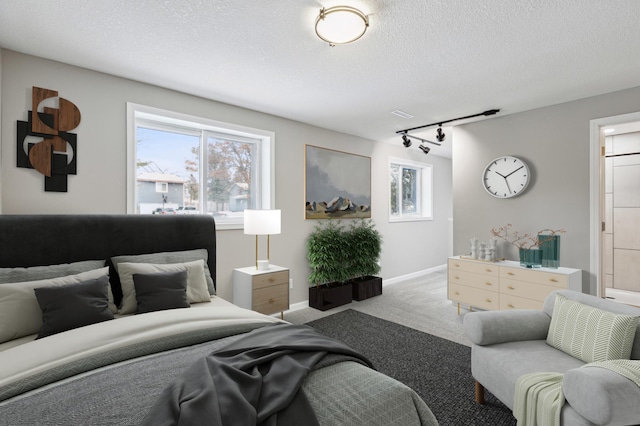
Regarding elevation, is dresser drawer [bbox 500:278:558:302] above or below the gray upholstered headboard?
below

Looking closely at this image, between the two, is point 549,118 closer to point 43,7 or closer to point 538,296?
point 538,296

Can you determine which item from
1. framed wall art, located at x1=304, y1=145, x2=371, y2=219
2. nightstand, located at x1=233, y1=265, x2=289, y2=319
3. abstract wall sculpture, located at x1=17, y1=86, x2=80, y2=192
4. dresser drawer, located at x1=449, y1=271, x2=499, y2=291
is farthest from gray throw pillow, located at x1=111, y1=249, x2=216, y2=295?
dresser drawer, located at x1=449, y1=271, x2=499, y2=291

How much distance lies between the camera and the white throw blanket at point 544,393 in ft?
4.42

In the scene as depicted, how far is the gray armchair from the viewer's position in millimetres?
1217

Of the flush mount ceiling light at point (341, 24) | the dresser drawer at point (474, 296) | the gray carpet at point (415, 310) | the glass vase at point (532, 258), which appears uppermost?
the flush mount ceiling light at point (341, 24)

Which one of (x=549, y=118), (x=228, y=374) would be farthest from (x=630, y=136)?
(x=228, y=374)

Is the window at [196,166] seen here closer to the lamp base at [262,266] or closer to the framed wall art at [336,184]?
the lamp base at [262,266]

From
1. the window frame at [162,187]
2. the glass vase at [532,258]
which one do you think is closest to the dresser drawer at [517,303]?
the glass vase at [532,258]

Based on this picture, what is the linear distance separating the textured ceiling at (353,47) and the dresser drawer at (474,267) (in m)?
1.88

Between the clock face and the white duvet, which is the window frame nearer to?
the white duvet

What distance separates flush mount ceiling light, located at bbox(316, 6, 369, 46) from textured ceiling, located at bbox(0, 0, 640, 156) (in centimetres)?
5

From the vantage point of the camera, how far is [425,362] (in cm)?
265

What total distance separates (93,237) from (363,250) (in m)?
3.33

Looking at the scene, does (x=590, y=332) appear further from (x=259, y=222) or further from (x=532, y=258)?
(x=259, y=222)
